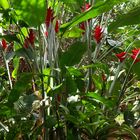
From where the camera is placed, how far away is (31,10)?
4.09 ft

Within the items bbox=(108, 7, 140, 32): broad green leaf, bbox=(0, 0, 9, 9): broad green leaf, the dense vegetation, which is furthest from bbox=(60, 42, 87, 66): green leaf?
bbox=(0, 0, 9, 9): broad green leaf

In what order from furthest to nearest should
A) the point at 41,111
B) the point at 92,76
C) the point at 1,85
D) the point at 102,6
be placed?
the point at 1,85
the point at 92,76
the point at 41,111
the point at 102,6

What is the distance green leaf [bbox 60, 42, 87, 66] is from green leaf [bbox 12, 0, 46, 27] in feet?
0.75

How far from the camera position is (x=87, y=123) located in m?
1.38

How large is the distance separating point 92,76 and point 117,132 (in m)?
0.27

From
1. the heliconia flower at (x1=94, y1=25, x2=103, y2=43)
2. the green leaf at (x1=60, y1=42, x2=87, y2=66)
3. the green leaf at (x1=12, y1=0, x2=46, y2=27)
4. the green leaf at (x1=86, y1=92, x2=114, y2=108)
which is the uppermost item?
the green leaf at (x1=12, y1=0, x2=46, y2=27)

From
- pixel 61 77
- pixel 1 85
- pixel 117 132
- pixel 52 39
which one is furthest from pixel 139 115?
pixel 1 85

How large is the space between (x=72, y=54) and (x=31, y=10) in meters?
0.31

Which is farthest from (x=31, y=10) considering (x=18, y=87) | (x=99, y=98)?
(x=99, y=98)

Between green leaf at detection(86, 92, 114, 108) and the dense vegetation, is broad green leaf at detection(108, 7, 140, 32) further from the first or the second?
green leaf at detection(86, 92, 114, 108)

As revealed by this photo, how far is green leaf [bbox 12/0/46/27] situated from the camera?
1.22 metres

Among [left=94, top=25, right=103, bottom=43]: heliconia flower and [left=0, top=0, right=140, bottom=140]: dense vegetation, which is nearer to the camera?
[left=0, top=0, right=140, bottom=140]: dense vegetation

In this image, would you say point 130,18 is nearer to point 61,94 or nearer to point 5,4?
point 61,94

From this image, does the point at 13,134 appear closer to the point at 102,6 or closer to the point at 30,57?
the point at 30,57
